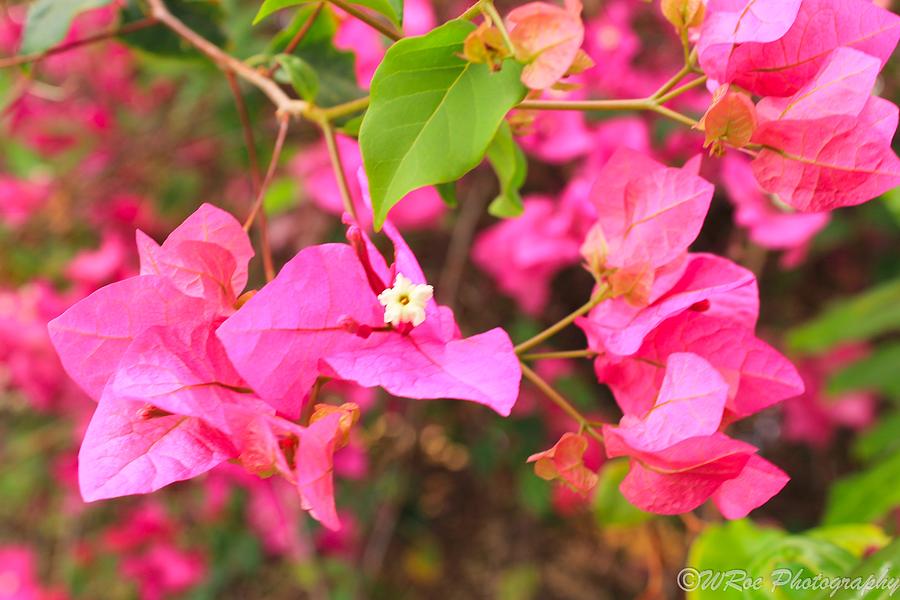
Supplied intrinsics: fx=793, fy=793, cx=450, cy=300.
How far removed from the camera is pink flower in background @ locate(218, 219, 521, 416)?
0.38 meters

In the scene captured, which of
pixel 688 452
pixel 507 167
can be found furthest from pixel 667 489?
pixel 507 167

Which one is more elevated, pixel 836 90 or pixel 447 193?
pixel 836 90

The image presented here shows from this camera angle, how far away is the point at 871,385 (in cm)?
106

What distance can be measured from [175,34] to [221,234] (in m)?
0.42

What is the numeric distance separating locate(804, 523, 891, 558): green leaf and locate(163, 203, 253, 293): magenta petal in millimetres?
511

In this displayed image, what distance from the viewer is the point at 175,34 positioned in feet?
2.56

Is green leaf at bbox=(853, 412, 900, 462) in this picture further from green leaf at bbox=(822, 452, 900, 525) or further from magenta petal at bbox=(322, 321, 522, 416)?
magenta petal at bbox=(322, 321, 522, 416)

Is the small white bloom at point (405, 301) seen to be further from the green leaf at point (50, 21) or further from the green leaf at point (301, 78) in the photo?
the green leaf at point (50, 21)

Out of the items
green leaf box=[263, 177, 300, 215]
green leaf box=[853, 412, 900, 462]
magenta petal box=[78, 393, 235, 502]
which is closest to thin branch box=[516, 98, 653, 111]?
magenta petal box=[78, 393, 235, 502]

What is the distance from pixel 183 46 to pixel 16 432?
4.47 feet

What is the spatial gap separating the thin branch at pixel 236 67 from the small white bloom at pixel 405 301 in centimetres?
20

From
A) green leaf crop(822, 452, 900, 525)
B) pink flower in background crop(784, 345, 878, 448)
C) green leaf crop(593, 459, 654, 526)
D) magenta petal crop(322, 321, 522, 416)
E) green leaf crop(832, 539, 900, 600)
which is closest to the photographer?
magenta petal crop(322, 321, 522, 416)

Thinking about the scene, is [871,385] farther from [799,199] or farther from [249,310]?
[249,310]

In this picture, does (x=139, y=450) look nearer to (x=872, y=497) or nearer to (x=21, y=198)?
(x=872, y=497)
